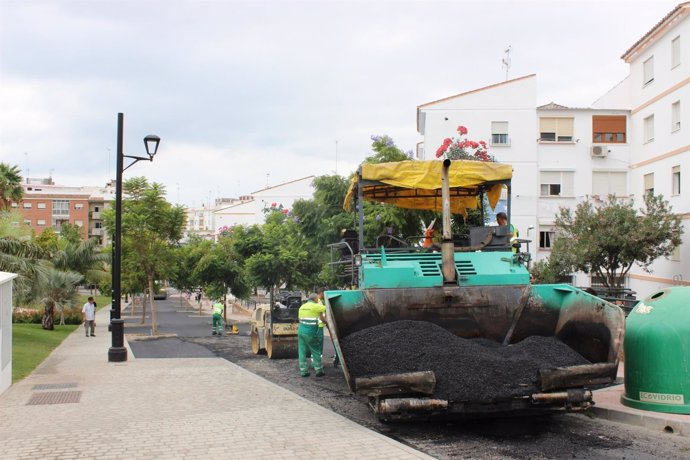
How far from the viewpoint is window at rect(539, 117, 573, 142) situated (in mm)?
29062

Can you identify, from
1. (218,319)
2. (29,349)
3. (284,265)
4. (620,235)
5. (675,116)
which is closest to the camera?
(29,349)

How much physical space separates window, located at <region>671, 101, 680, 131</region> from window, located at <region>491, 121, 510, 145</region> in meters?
6.87

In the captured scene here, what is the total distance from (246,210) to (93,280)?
52377 mm

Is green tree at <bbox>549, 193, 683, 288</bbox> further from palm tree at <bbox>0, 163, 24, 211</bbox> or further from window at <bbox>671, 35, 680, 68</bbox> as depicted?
palm tree at <bbox>0, 163, 24, 211</bbox>

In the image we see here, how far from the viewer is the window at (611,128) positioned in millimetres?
28266

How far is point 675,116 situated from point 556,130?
19.1 ft

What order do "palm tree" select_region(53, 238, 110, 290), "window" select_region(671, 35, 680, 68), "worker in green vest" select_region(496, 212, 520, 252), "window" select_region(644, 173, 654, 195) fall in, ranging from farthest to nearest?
1. "palm tree" select_region(53, 238, 110, 290)
2. "window" select_region(644, 173, 654, 195)
3. "window" select_region(671, 35, 680, 68)
4. "worker in green vest" select_region(496, 212, 520, 252)

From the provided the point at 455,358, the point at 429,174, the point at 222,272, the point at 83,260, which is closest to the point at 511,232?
the point at 429,174

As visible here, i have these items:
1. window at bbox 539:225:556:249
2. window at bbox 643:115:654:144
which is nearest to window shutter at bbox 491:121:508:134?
window at bbox 539:225:556:249

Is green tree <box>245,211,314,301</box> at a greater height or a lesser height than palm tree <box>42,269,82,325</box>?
greater

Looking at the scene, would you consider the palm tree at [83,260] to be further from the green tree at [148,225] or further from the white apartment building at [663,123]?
the white apartment building at [663,123]

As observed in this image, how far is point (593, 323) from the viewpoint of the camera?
734 cm

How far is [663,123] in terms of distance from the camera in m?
24.8

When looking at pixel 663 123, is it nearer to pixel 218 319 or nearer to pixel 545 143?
pixel 545 143
